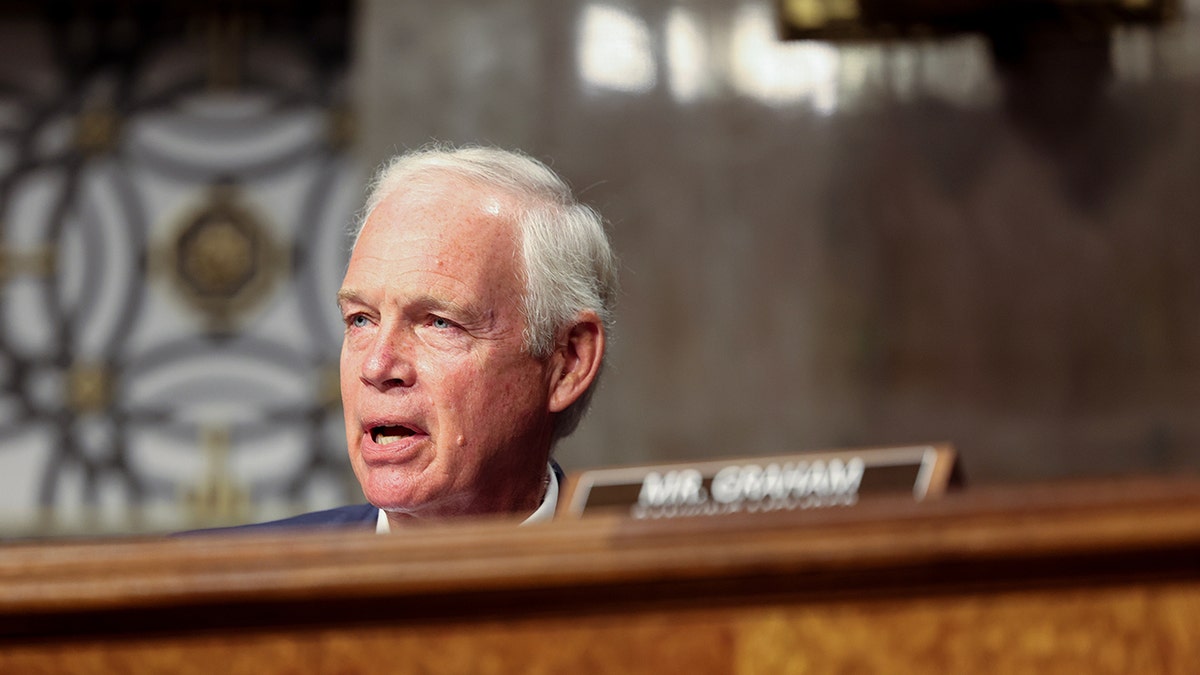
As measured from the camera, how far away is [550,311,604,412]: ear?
2123 millimetres

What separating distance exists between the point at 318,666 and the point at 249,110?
15.7 feet

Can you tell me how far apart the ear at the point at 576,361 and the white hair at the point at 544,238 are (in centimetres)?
2

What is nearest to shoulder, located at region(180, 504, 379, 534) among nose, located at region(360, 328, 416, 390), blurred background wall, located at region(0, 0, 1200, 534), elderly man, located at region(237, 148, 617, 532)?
elderly man, located at region(237, 148, 617, 532)

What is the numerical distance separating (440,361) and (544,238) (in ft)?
0.90

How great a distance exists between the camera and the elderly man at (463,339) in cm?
194

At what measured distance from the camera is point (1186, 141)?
3.86 m

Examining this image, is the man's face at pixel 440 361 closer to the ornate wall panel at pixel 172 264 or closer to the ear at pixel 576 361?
the ear at pixel 576 361

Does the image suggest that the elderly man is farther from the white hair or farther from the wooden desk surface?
the wooden desk surface

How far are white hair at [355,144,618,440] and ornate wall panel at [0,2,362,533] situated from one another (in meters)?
3.11

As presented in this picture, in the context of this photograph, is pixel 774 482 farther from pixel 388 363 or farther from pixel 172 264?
pixel 172 264

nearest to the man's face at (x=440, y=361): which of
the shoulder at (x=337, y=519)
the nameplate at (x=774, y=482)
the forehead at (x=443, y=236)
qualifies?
the forehead at (x=443, y=236)

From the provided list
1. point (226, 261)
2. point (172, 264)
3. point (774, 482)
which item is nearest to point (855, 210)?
point (226, 261)

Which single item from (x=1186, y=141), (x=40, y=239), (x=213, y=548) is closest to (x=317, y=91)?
(x=40, y=239)

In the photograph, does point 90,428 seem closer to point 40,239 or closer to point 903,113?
point 40,239
